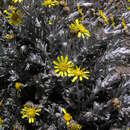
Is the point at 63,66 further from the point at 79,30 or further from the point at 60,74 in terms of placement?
the point at 79,30

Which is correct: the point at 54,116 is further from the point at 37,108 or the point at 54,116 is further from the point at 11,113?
the point at 11,113

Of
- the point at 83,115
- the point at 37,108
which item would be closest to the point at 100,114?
the point at 83,115

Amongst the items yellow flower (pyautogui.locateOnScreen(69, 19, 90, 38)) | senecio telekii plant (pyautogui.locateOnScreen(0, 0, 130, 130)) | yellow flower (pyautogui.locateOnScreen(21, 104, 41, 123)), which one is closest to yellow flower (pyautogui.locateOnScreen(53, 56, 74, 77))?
senecio telekii plant (pyautogui.locateOnScreen(0, 0, 130, 130))

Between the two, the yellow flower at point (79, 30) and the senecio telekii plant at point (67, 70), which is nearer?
the senecio telekii plant at point (67, 70)

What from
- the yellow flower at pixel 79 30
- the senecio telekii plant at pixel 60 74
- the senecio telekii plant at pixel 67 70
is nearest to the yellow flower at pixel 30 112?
the senecio telekii plant at pixel 60 74

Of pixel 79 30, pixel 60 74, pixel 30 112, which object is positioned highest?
pixel 79 30

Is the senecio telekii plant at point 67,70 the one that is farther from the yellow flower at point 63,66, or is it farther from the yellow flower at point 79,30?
the yellow flower at point 79,30

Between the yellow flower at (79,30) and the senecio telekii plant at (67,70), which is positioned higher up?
the yellow flower at (79,30)

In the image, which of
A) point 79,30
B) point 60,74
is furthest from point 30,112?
point 79,30

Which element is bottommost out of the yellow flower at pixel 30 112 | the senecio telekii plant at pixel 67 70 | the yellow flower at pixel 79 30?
the yellow flower at pixel 30 112

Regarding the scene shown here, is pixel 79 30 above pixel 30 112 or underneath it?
above
